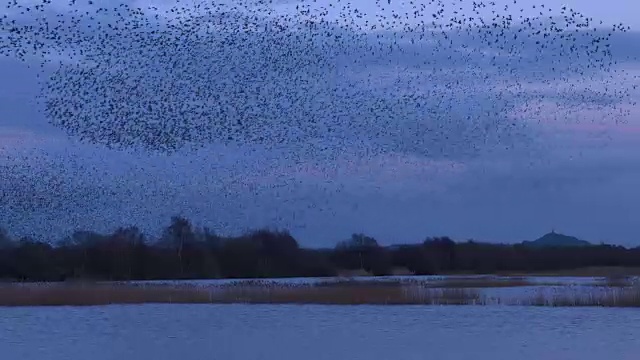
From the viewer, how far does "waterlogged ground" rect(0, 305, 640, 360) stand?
21.4 metres

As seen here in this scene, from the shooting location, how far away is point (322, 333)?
25.8 meters

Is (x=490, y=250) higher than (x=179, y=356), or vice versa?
(x=490, y=250)

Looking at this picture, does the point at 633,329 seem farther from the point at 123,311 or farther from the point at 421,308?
the point at 123,311

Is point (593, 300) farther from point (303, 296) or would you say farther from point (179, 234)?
point (179, 234)

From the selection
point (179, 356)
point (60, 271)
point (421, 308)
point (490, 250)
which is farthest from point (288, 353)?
point (490, 250)

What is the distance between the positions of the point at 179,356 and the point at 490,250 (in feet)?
190

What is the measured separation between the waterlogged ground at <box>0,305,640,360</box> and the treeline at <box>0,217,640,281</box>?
2380cm

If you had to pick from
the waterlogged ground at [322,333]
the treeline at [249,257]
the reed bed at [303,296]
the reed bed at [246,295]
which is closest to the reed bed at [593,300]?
the reed bed at [303,296]

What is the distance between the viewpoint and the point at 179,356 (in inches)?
834

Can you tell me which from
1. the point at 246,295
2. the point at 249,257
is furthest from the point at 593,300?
the point at 249,257

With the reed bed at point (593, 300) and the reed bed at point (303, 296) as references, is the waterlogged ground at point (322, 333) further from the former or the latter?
the reed bed at point (303, 296)

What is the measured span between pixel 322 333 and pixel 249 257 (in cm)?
4037

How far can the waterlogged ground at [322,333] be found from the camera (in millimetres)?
21391

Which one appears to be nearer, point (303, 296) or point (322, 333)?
point (322, 333)
